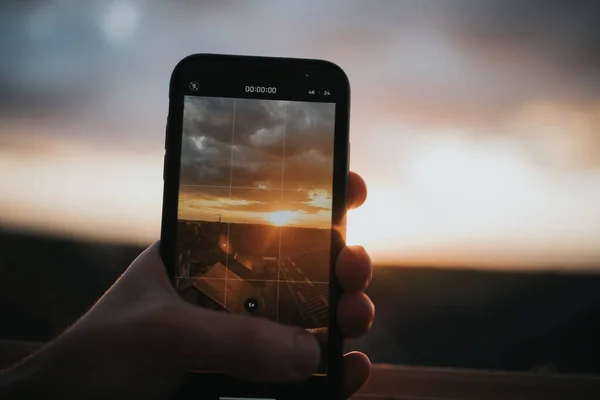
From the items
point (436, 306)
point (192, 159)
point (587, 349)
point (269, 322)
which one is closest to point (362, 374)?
point (269, 322)

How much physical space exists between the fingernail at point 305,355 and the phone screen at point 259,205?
56mm

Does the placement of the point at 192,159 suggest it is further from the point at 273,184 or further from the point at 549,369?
the point at 549,369

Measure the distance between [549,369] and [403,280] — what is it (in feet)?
1.78

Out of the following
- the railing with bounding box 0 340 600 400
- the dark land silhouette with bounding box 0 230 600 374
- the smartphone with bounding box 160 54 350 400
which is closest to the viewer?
the smartphone with bounding box 160 54 350 400

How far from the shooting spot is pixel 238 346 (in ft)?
1.87

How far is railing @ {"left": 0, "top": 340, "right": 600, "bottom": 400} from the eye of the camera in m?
1.22

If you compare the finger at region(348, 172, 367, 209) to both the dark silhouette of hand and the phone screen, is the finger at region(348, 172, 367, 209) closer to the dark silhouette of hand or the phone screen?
the phone screen

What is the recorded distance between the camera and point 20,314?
1.36m

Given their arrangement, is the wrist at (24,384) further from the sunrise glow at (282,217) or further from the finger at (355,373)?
the finger at (355,373)

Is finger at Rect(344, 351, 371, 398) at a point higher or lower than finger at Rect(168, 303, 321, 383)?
lower

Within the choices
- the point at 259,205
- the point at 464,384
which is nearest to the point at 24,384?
the point at 259,205

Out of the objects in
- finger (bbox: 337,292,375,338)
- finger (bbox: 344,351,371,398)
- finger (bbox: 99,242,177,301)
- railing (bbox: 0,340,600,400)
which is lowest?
railing (bbox: 0,340,600,400)

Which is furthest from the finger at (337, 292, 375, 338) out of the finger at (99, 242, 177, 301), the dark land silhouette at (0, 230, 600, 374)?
the dark land silhouette at (0, 230, 600, 374)

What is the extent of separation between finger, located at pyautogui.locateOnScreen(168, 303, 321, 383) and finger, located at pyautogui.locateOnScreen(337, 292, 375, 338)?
10 centimetres
